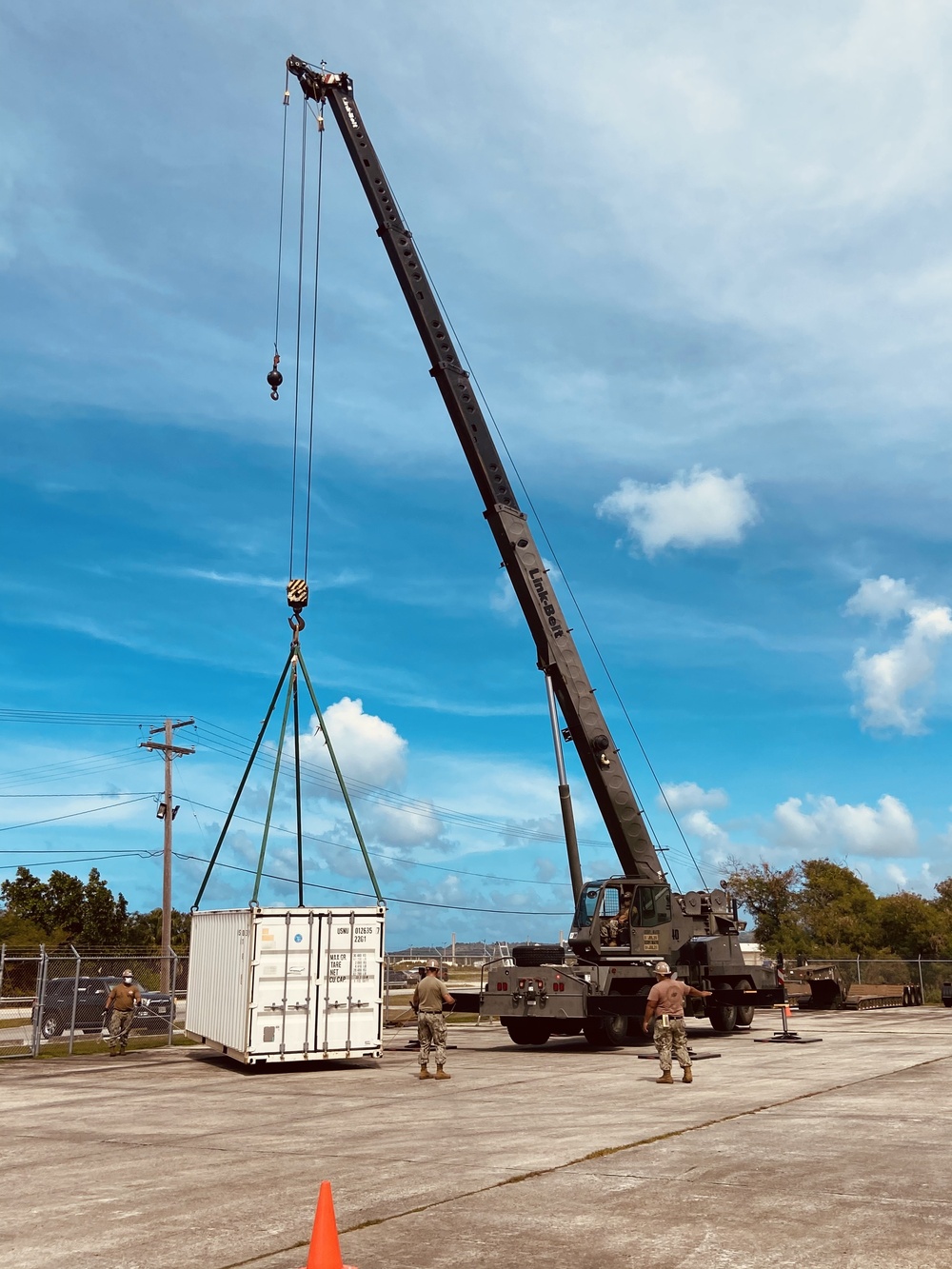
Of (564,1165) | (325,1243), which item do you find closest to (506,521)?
(564,1165)

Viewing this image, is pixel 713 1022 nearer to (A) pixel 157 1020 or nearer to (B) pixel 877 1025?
(B) pixel 877 1025

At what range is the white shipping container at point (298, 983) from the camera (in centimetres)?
1920

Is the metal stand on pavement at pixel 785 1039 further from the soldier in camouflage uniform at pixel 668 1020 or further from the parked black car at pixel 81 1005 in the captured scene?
the parked black car at pixel 81 1005

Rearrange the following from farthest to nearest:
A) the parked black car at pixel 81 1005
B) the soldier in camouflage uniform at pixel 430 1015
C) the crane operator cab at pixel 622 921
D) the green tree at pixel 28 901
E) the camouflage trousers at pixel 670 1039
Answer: the green tree at pixel 28 901 → the parked black car at pixel 81 1005 → the crane operator cab at pixel 622 921 → the soldier in camouflage uniform at pixel 430 1015 → the camouflage trousers at pixel 670 1039

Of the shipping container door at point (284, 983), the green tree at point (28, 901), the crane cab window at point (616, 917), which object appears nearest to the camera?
the shipping container door at point (284, 983)

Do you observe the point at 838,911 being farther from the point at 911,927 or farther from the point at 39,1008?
the point at 39,1008

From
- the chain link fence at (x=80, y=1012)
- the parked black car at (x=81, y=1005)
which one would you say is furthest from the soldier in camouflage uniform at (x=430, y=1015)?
the parked black car at (x=81, y=1005)

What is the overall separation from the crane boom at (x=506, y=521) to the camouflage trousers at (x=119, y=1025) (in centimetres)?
1072

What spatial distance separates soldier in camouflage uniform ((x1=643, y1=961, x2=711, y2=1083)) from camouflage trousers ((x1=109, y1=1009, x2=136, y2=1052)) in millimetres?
12690

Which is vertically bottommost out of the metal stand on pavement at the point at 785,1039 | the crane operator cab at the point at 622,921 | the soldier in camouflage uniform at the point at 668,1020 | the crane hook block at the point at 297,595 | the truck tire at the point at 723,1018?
the metal stand on pavement at the point at 785,1039

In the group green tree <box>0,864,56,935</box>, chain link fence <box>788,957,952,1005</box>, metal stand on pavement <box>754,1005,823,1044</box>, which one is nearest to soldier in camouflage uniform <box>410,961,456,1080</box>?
metal stand on pavement <box>754,1005,823,1044</box>

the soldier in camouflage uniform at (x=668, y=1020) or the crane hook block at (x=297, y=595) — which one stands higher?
the crane hook block at (x=297, y=595)

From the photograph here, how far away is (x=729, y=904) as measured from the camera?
25719 mm

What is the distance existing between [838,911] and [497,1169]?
62656 millimetres
